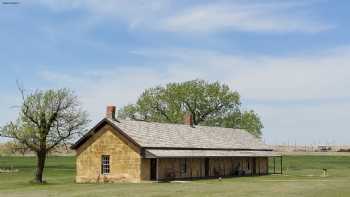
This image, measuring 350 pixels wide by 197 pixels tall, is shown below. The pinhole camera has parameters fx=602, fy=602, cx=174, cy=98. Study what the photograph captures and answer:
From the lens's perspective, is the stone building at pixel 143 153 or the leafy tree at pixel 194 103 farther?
the leafy tree at pixel 194 103

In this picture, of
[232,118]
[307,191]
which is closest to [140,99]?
[232,118]

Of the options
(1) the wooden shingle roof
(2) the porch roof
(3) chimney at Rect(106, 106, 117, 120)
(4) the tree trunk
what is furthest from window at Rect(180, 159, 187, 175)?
(4) the tree trunk

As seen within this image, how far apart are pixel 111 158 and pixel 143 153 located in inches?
119

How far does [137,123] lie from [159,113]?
37354 millimetres

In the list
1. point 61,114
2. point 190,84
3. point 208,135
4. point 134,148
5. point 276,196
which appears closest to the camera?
point 276,196

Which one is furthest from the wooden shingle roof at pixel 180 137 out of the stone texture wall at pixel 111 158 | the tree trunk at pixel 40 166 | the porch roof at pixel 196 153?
the tree trunk at pixel 40 166

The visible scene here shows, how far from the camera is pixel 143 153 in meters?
45.2

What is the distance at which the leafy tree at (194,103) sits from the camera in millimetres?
86375

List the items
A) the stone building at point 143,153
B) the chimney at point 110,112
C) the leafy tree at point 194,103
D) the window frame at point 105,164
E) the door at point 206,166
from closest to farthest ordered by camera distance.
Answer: the stone building at point 143,153, the window frame at point 105,164, the chimney at point 110,112, the door at point 206,166, the leafy tree at point 194,103

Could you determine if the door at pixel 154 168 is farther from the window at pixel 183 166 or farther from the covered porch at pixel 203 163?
the window at pixel 183 166

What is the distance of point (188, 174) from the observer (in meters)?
50.4

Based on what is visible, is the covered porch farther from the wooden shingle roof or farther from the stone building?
the wooden shingle roof

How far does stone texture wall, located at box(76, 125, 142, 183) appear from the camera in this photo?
45.4 meters

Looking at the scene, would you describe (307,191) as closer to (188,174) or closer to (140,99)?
(188,174)
